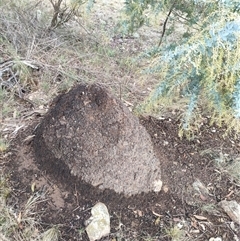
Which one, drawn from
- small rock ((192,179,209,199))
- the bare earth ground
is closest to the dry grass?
the bare earth ground

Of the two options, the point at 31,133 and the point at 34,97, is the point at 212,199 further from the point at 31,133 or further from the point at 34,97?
the point at 34,97

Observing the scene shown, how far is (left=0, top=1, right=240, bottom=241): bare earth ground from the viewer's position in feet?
6.07

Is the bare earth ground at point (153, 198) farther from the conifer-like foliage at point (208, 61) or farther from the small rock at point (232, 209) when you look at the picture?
the conifer-like foliage at point (208, 61)

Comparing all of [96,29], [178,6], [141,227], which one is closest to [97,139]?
[141,227]

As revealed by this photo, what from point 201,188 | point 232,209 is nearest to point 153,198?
point 201,188

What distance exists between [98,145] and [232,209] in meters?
0.72

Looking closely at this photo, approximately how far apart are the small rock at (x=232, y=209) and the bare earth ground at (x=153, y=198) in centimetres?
2

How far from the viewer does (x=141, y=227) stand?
1.87 meters

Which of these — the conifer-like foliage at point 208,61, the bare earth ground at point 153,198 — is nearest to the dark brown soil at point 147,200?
the bare earth ground at point 153,198

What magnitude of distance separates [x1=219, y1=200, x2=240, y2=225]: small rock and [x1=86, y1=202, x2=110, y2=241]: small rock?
59cm

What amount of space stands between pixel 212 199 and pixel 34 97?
1.27 metres

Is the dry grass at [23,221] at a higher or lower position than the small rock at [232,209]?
lower

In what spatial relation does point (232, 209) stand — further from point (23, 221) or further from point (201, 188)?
point (23, 221)

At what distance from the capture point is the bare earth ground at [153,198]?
6.07 feet
